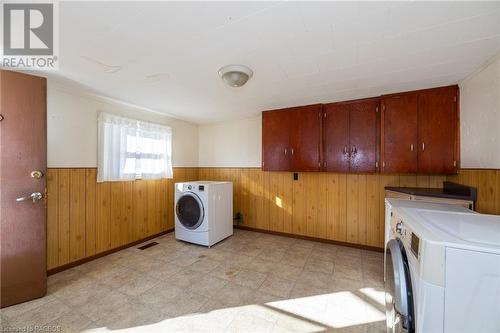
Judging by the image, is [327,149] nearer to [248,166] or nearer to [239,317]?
[248,166]

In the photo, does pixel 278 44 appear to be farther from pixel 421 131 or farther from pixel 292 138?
pixel 421 131

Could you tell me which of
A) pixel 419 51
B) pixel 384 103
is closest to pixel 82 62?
pixel 419 51

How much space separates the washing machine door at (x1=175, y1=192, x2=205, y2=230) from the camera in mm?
3002

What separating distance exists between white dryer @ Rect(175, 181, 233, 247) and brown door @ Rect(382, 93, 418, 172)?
232 cm

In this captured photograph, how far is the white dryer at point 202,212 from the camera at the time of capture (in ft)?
9.76

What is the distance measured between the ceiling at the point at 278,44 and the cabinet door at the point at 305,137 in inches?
23.6

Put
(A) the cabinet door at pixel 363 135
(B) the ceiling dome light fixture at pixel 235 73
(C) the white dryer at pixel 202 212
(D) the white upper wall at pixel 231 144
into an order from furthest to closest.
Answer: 1. (D) the white upper wall at pixel 231 144
2. (C) the white dryer at pixel 202 212
3. (A) the cabinet door at pixel 363 135
4. (B) the ceiling dome light fixture at pixel 235 73

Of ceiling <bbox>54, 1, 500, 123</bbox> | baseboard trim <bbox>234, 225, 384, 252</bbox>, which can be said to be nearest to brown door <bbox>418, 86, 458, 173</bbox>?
ceiling <bbox>54, 1, 500, 123</bbox>

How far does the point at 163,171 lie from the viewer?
3447mm

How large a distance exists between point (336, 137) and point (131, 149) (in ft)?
9.68

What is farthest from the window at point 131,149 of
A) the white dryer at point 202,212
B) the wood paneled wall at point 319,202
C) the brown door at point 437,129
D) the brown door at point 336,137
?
the brown door at point 437,129

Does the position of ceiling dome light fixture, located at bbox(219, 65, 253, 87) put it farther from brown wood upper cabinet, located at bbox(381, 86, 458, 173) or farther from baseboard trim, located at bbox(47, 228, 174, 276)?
baseboard trim, located at bbox(47, 228, 174, 276)

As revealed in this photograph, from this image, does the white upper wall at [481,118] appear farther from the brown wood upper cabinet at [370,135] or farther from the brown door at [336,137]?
the brown door at [336,137]

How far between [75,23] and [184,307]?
221 centimetres
